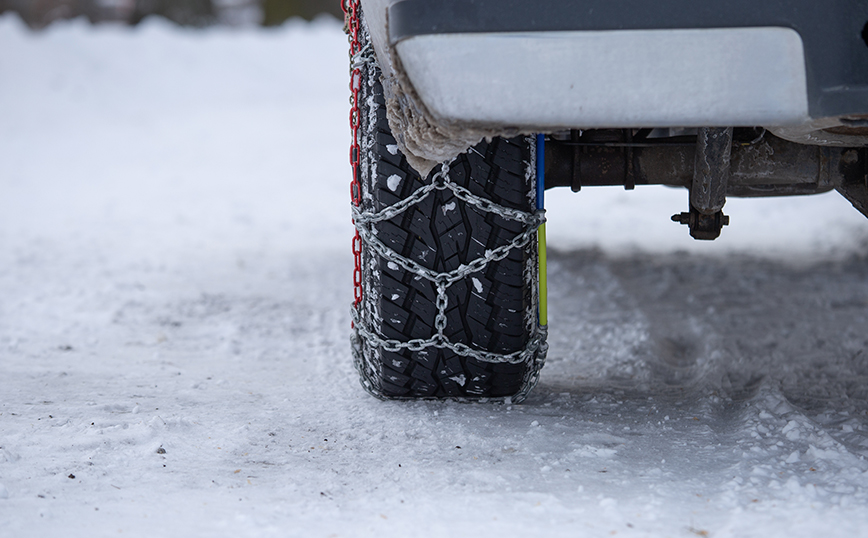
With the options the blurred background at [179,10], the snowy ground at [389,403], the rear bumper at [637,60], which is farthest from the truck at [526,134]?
the blurred background at [179,10]

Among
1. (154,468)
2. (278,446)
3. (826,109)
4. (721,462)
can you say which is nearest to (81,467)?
(154,468)

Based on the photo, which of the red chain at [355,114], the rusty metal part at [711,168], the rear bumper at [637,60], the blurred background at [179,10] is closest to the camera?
the rear bumper at [637,60]

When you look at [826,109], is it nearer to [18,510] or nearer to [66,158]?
[18,510]

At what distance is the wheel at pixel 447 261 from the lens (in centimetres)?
156

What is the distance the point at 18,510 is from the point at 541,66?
111 centimetres

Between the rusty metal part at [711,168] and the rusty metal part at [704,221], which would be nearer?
the rusty metal part at [711,168]

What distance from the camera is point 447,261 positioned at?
1589mm

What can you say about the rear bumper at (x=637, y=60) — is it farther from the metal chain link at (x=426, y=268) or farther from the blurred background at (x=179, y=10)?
the blurred background at (x=179, y=10)

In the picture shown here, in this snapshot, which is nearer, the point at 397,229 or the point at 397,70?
the point at 397,70

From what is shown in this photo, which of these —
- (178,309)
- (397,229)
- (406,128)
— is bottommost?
(178,309)

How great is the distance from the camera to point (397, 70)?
1.10 m

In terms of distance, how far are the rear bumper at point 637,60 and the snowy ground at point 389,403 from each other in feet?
2.16

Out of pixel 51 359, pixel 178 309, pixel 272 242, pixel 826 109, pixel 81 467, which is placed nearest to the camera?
pixel 826 109

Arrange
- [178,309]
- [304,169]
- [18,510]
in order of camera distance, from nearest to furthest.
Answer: [18,510]
[178,309]
[304,169]
